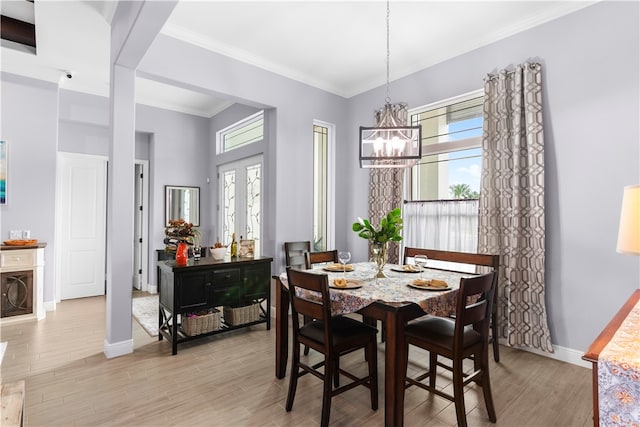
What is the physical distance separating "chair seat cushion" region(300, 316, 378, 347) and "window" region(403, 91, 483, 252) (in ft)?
6.39

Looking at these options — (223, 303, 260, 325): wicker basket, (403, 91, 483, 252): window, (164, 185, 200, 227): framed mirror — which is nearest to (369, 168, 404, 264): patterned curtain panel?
(403, 91, 483, 252): window

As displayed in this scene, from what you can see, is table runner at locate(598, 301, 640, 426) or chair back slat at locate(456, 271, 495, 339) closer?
table runner at locate(598, 301, 640, 426)

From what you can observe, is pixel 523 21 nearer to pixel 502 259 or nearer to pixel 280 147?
pixel 502 259

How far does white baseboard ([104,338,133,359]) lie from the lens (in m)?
3.03

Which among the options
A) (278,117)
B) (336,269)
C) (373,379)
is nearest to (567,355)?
(373,379)

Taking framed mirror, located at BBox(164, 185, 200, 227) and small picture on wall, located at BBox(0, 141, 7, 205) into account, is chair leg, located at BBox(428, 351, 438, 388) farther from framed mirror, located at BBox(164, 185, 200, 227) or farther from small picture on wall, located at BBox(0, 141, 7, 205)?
small picture on wall, located at BBox(0, 141, 7, 205)

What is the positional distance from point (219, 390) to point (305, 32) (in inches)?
132

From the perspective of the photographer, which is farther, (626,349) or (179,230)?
(179,230)

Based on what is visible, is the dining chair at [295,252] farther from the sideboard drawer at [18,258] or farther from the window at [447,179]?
the sideboard drawer at [18,258]

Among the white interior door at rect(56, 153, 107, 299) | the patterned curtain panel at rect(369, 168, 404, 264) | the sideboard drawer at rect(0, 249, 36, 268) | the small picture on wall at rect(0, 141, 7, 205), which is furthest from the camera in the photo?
the white interior door at rect(56, 153, 107, 299)

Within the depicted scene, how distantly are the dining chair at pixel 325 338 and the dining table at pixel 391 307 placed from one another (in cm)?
15

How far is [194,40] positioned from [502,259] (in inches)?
→ 150

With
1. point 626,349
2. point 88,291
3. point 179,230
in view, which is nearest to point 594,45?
point 626,349

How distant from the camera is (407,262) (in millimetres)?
3451
